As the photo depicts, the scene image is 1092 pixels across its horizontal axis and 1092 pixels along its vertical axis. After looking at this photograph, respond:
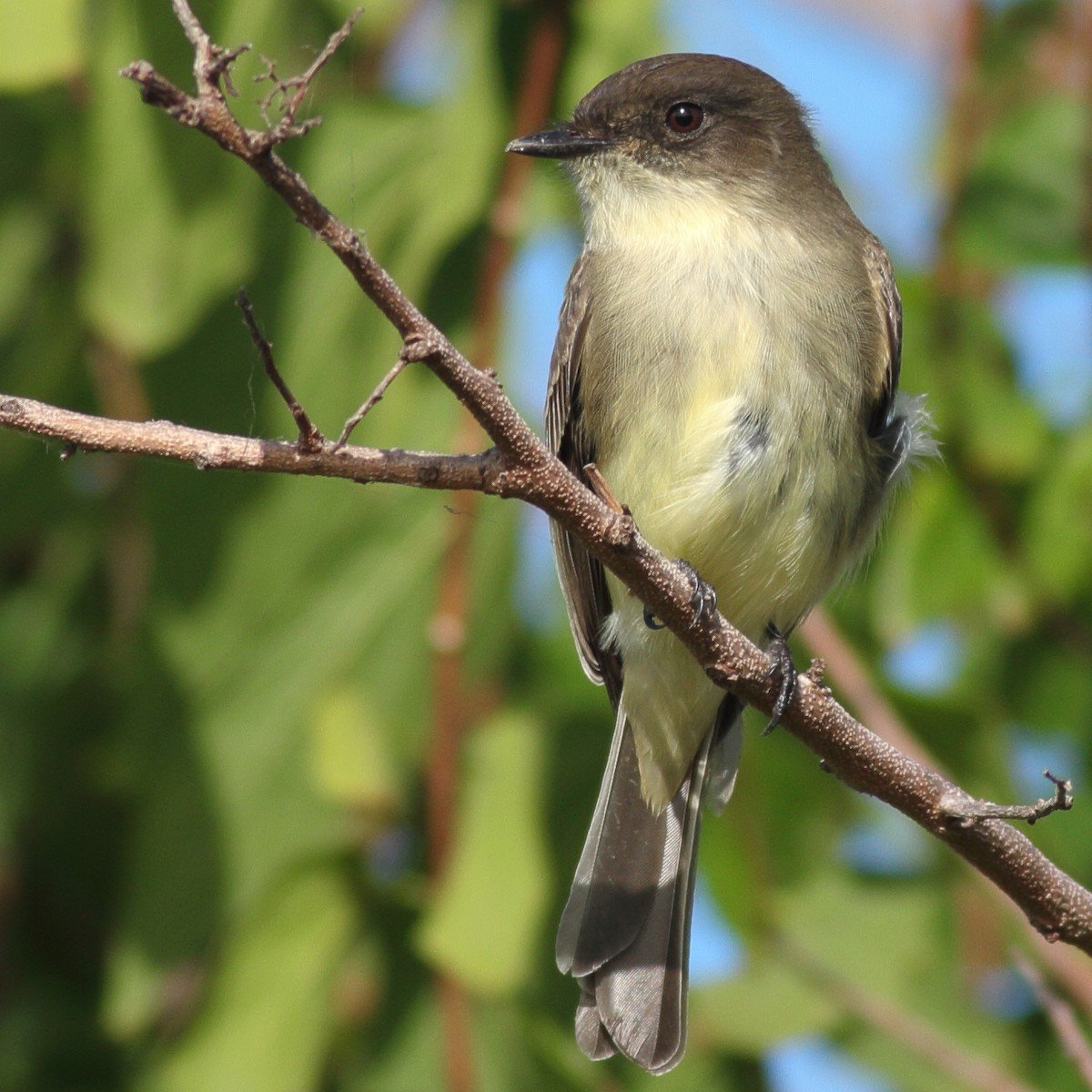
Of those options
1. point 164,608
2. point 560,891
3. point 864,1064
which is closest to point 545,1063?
point 560,891

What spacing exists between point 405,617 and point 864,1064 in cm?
139

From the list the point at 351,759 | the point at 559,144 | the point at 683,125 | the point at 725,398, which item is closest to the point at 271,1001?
the point at 351,759

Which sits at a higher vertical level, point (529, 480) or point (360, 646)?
point (529, 480)

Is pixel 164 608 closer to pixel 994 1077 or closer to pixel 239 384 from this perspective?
pixel 239 384

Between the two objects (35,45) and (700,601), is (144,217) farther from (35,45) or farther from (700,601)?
(700,601)

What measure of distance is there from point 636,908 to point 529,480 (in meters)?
1.47

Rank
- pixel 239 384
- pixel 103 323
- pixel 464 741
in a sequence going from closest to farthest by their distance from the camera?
pixel 103 323 → pixel 239 384 → pixel 464 741

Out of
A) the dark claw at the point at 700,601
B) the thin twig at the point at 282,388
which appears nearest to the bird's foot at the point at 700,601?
the dark claw at the point at 700,601

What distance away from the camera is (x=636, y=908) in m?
3.29

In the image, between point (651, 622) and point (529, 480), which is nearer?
point (529, 480)

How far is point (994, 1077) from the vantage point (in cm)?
342

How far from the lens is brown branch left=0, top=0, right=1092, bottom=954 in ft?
5.38

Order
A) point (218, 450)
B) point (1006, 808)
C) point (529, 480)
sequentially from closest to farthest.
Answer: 1. point (218, 450)
2. point (529, 480)
3. point (1006, 808)

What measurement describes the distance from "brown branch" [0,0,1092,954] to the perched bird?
36cm
